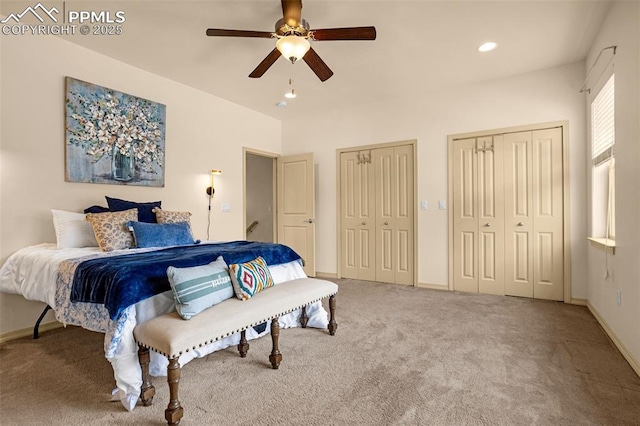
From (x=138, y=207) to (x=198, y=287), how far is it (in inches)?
74.8

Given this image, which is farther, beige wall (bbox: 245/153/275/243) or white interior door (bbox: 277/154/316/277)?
beige wall (bbox: 245/153/275/243)

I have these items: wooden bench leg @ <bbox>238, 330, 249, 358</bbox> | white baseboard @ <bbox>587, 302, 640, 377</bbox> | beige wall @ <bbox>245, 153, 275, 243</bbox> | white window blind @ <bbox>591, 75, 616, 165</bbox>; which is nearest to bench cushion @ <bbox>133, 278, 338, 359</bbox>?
wooden bench leg @ <bbox>238, 330, 249, 358</bbox>

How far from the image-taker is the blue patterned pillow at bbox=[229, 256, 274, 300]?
2092 millimetres

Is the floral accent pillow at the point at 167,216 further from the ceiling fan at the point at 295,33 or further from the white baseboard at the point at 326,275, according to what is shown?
the white baseboard at the point at 326,275

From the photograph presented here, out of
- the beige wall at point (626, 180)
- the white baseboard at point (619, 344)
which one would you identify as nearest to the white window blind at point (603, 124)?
the beige wall at point (626, 180)

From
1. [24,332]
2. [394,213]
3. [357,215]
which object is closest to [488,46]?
[394,213]

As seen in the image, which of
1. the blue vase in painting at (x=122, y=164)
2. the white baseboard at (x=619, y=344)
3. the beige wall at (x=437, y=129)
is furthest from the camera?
the beige wall at (x=437, y=129)

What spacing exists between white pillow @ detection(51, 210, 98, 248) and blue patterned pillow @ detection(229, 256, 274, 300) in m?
1.64

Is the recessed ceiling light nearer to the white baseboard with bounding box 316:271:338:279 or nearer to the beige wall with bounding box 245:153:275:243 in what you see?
the white baseboard with bounding box 316:271:338:279

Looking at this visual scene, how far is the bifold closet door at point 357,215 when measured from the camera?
4910 mm

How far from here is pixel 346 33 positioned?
7.69 feet

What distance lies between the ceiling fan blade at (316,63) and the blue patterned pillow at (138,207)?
2.17 m

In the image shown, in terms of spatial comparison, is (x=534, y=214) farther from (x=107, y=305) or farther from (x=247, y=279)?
(x=107, y=305)

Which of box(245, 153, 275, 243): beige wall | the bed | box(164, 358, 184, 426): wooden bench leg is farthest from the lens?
box(245, 153, 275, 243): beige wall
